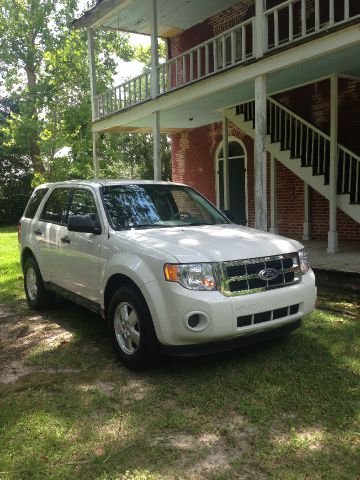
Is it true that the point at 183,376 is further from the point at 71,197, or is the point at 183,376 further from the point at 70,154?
the point at 70,154

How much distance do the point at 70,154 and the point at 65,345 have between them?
56.3ft

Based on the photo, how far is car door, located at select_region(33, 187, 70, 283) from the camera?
5.74 metres

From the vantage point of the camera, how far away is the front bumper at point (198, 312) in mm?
3730

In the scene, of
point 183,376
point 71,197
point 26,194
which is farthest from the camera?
point 26,194

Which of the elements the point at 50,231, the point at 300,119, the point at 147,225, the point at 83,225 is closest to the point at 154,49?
the point at 300,119

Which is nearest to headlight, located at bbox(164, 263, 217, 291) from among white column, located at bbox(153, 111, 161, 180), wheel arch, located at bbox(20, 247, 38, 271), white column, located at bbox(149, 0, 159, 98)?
wheel arch, located at bbox(20, 247, 38, 271)

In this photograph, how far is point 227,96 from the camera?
10.5 meters

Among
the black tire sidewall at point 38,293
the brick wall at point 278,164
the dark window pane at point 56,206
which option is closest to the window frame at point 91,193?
the dark window pane at point 56,206

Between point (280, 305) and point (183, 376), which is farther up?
point (280, 305)

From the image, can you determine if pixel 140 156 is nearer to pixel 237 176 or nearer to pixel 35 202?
pixel 237 176

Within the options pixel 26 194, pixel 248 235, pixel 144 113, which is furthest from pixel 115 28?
pixel 26 194

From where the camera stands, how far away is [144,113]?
38.4ft

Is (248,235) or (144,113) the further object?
(144,113)

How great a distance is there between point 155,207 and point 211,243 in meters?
1.21
